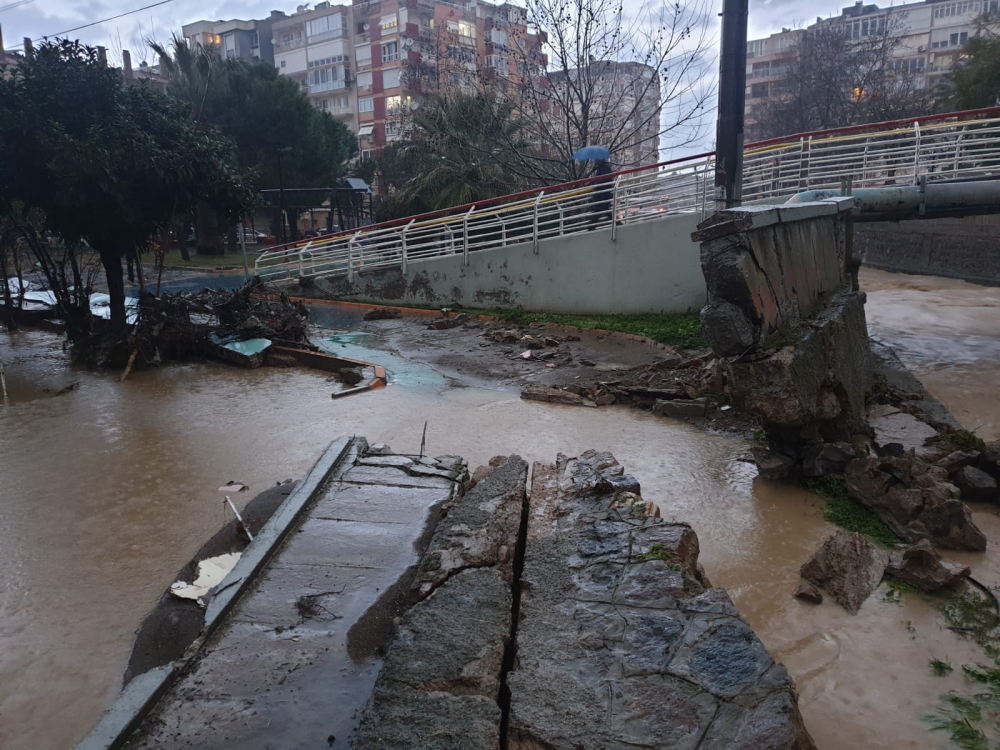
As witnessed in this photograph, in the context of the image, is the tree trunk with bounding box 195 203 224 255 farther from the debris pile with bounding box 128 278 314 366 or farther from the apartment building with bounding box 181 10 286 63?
the apartment building with bounding box 181 10 286 63

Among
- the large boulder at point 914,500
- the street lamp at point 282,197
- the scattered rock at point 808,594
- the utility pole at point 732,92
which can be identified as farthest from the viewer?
the street lamp at point 282,197

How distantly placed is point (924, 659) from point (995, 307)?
50.7 ft

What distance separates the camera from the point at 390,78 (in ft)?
161

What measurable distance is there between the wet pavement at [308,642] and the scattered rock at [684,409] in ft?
12.6

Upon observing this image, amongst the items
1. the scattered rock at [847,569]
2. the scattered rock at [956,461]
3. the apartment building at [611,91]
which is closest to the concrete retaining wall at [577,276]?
the apartment building at [611,91]

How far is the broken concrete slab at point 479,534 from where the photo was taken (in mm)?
3359

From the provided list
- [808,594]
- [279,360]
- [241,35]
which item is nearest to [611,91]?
[279,360]

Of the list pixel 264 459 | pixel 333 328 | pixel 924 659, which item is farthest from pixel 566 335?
pixel 924 659

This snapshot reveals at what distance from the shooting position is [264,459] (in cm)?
664

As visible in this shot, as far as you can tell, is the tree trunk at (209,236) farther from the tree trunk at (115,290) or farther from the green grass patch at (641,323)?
the tree trunk at (115,290)

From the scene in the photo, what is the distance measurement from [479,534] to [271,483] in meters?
3.01

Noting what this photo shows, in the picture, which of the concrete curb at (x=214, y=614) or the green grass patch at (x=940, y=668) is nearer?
the concrete curb at (x=214, y=614)

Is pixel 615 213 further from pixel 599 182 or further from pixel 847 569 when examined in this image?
pixel 847 569

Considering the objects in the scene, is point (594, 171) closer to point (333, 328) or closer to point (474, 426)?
point (333, 328)
